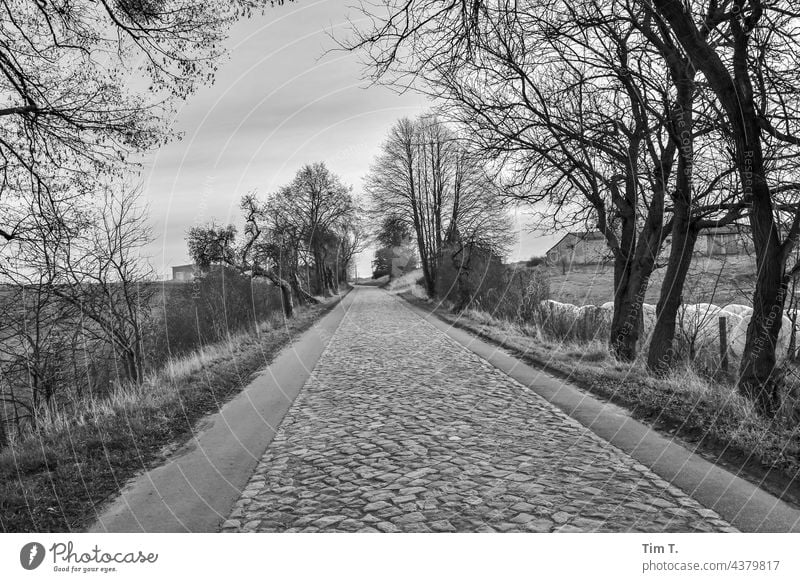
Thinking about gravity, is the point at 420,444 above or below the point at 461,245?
below

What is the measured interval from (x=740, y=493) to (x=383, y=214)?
31947 mm

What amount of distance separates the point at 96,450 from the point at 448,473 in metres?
3.65

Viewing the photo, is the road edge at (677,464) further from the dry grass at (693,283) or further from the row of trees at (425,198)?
the row of trees at (425,198)

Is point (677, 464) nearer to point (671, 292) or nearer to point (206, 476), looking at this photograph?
point (206, 476)

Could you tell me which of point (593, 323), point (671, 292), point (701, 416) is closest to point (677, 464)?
point (701, 416)

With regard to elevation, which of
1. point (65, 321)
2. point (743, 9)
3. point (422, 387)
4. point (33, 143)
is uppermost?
point (743, 9)

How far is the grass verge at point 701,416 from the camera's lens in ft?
15.5

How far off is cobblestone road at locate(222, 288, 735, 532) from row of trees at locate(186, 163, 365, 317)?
1811 cm

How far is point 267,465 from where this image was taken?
5.21m

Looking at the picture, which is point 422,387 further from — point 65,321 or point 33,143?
point 65,321

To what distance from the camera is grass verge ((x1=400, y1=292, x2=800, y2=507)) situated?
4.72 m

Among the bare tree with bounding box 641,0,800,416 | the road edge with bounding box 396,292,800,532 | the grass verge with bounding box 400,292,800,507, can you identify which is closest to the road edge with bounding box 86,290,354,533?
the road edge with bounding box 396,292,800,532
